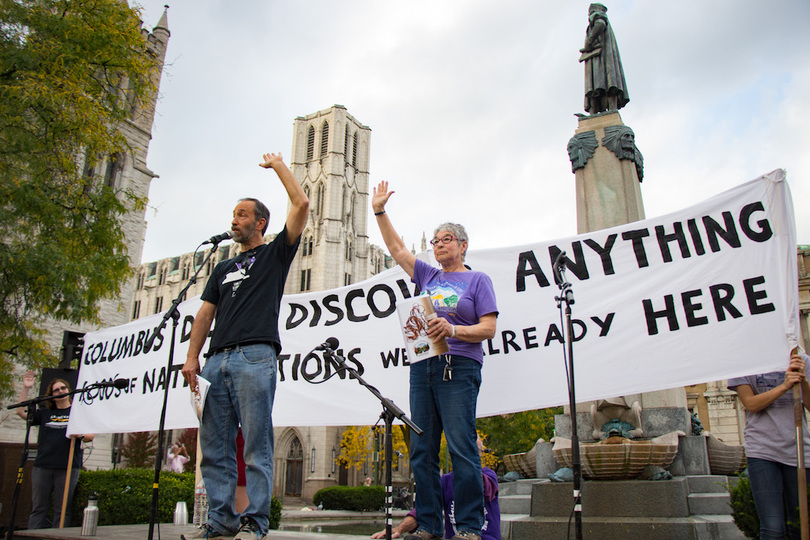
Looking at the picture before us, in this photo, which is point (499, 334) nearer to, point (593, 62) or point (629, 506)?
point (629, 506)

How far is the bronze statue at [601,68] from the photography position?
29.7ft

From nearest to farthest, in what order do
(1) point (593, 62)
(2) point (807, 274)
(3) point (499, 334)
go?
1. (3) point (499, 334)
2. (1) point (593, 62)
3. (2) point (807, 274)

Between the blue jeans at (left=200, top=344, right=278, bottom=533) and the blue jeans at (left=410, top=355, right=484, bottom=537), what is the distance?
92 centimetres

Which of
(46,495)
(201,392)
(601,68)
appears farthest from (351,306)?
(601,68)

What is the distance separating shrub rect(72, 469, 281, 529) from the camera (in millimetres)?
8211

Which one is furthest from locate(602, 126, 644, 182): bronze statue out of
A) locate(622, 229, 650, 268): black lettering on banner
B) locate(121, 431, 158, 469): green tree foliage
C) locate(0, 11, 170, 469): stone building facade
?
locate(121, 431, 158, 469): green tree foliage

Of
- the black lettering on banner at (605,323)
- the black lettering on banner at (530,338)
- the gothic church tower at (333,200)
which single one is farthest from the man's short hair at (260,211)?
Result: the gothic church tower at (333,200)

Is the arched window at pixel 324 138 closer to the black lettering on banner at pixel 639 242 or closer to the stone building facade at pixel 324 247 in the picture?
the stone building facade at pixel 324 247

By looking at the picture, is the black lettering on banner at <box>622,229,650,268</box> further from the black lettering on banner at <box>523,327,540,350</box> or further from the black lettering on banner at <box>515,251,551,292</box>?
the black lettering on banner at <box>523,327,540,350</box>

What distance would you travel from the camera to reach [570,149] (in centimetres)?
873

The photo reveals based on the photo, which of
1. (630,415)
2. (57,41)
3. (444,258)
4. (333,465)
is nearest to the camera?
(444,258)

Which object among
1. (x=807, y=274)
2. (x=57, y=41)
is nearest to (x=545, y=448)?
(x=57, y=41)

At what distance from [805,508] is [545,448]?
14.5 feet

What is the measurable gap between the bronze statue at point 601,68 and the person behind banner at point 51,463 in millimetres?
8565
